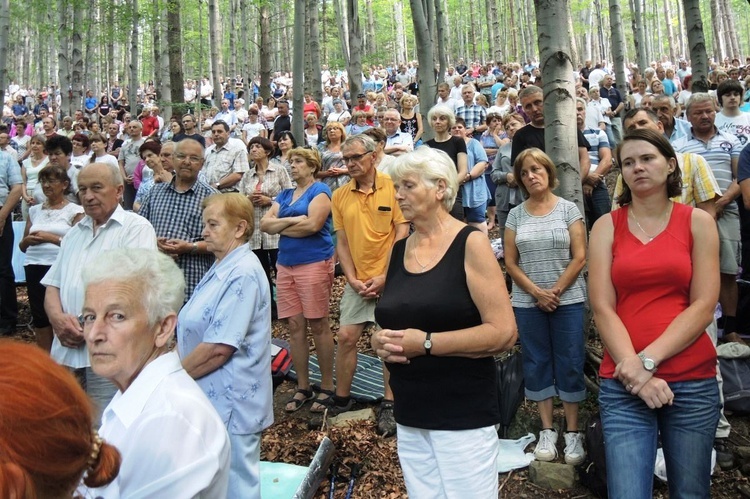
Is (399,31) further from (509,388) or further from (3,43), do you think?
(509,388)

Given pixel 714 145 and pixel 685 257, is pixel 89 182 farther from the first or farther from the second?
pixel 714 145

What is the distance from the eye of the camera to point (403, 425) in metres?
2.91

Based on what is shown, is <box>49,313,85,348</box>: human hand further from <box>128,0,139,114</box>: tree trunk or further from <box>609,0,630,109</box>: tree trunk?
<box>128,0,139,114</box>: tree trunk

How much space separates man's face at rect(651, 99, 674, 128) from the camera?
254 inches

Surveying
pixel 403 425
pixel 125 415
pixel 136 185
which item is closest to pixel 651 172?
pixel 403 425

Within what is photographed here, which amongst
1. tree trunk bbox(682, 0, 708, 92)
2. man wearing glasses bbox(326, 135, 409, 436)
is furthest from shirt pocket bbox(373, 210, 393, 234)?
tree trunk bbox(682, 0, 708, 92)

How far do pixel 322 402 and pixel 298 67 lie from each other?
6.33 meters

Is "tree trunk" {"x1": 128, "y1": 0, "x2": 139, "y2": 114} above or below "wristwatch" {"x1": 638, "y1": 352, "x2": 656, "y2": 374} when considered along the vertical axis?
above

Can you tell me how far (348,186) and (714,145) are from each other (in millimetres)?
3139

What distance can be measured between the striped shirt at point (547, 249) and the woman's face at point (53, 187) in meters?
4.29

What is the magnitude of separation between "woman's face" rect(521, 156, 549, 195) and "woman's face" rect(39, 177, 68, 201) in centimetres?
431

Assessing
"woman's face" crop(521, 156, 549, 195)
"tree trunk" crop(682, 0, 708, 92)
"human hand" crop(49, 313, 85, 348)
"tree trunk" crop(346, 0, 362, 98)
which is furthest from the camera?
"tree trunk" crop(346, 0, 362, 98)

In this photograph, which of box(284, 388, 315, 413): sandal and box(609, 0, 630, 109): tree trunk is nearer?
box(284, 388, 315, 413): sandal

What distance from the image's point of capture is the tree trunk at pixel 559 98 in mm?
4941
